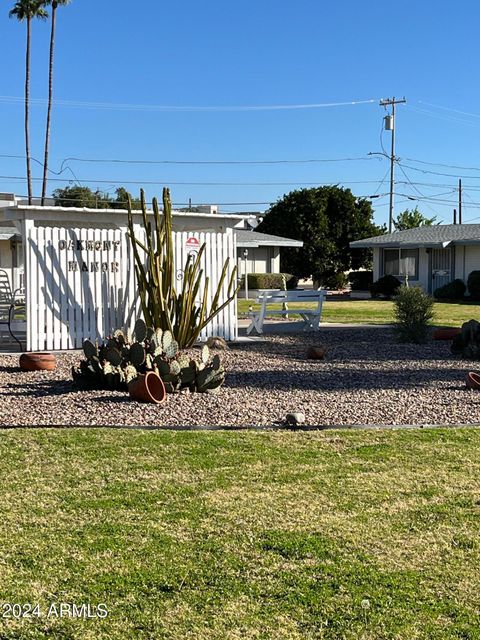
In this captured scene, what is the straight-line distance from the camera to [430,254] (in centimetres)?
3850

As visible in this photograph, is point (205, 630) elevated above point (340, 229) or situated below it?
below

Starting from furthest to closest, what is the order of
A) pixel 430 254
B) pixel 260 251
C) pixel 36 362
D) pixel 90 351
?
1. pixel 260 251
2. pixel 430 254
3. pixel 36 362
4. pixel 90 351

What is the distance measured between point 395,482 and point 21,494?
2.47 m

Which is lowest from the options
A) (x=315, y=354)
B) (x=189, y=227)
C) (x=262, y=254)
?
(x=315, y=354)

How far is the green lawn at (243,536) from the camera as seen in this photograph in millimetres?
3734

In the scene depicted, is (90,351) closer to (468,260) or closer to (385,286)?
(385,286)

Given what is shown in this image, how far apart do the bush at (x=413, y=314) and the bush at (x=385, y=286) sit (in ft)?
71.2

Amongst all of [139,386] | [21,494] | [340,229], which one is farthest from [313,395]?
[340,229]

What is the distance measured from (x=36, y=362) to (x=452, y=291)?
86.9 ft

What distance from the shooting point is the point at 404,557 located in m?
4.45

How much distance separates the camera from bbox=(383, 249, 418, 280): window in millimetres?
38000

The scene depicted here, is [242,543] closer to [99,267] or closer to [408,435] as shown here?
[408,435]

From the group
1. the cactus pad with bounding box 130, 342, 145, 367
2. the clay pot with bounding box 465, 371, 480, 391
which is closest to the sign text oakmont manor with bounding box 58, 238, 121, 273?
the cactus pad with bounding box 130, 342, 145, 367

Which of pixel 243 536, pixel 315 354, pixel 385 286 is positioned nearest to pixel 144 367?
pixel 315 354
